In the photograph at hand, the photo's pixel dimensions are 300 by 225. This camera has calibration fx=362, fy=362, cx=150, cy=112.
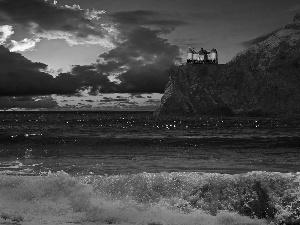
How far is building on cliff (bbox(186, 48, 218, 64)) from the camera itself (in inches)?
3659

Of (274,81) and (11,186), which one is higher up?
(274,81)

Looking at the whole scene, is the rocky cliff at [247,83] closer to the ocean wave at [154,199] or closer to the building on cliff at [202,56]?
the building on cliff at [202,56]

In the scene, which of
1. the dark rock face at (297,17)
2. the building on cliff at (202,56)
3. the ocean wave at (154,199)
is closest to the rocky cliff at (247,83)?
the dark rock face at (297,17)

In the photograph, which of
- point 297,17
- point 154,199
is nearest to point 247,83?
point 297,17

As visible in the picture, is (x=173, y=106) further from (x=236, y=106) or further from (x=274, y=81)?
(x=274, y=81)

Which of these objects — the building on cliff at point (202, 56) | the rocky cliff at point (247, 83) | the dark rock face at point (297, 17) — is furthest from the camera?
the building on cliff at point (202, 56)

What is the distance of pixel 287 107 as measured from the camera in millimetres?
74000

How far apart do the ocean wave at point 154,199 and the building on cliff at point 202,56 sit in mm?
86216

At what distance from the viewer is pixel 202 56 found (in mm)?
93562

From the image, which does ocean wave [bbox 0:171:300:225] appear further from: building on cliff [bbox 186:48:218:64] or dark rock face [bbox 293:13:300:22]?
building on cliff [bbox 186:48:218:64]

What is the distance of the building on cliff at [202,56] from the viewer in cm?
9294

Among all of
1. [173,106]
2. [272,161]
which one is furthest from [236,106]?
[272,161]

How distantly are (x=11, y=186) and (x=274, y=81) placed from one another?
7122 centimetres

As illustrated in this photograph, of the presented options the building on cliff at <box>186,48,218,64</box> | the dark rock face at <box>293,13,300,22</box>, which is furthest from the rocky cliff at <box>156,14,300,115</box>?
the building on cliff at <box>186,48,218,64</box>
